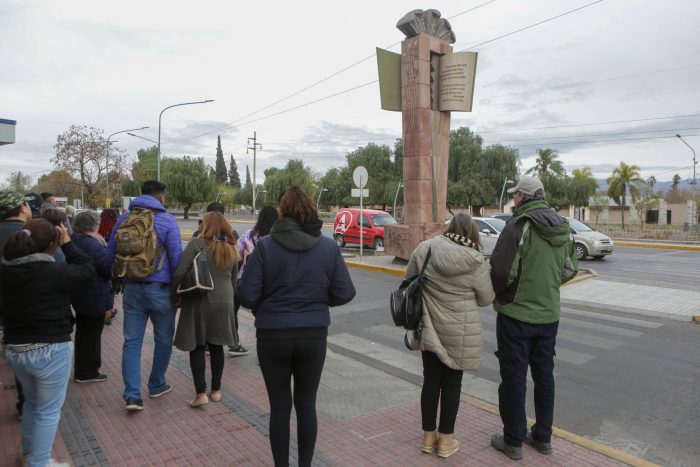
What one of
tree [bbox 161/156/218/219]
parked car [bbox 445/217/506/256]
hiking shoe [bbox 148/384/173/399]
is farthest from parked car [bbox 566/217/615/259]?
tree [bbox 161/156/218/219]

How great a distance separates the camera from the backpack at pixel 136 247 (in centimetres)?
409

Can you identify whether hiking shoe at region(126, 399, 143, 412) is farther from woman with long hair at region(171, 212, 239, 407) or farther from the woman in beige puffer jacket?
the woman in beige puffer jacket

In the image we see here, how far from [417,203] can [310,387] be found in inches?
450

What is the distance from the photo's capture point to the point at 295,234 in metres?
3.00

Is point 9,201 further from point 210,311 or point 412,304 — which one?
point 412,304

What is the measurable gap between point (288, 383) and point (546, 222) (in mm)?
2108

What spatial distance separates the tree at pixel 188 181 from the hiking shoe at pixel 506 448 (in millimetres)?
66384

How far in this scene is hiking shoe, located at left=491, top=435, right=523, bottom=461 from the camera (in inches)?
142

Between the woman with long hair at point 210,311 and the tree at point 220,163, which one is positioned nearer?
the woman with long hair at point 210,311

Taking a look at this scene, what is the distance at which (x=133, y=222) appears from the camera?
4172 millimetres

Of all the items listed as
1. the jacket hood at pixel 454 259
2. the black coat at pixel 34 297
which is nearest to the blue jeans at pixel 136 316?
the black coat at pixel 34 297

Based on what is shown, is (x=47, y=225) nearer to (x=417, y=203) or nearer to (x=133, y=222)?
(x=133, y=222)

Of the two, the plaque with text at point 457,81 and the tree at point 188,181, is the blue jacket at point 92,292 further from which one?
the tree at point 188,181

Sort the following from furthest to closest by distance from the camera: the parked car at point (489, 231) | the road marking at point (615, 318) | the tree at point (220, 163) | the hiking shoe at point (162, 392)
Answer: the tree at point (220, 163)
the parked car at point (489, 231)
the road marking at point (615, 318)
the hiking shoe at point (162, 392)
